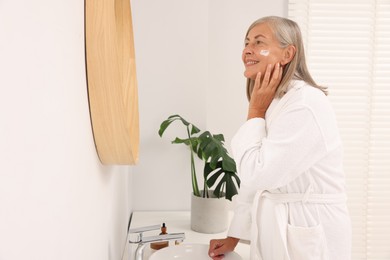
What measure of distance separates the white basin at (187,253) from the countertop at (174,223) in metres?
0.25

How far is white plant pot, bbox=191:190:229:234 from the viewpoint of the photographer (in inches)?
73.9

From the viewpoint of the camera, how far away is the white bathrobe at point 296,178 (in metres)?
1.23

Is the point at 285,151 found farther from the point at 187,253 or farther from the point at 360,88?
the point at 360,88

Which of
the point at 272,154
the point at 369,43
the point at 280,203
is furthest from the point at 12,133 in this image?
the point at 369,43

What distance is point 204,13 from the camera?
2.15 meters

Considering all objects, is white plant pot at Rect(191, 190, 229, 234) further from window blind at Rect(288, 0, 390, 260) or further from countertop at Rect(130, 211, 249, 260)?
window blind at Rect(288, 0, 390, 260)

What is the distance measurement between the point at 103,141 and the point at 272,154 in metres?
0.55

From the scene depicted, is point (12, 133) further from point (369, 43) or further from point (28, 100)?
point (369, 43)

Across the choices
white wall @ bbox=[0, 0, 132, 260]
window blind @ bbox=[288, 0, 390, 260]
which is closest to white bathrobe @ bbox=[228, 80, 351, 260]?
white wall @ bbox=[0, 0, 132, 260]

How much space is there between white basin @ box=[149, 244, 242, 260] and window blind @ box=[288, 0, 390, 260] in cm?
140

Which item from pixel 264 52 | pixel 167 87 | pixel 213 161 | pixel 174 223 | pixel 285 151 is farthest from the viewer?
pixel 167 87

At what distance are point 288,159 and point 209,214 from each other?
752mm

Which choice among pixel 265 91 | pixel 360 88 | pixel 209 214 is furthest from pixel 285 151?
pixel 360 88

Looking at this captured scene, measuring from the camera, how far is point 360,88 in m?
2.55
